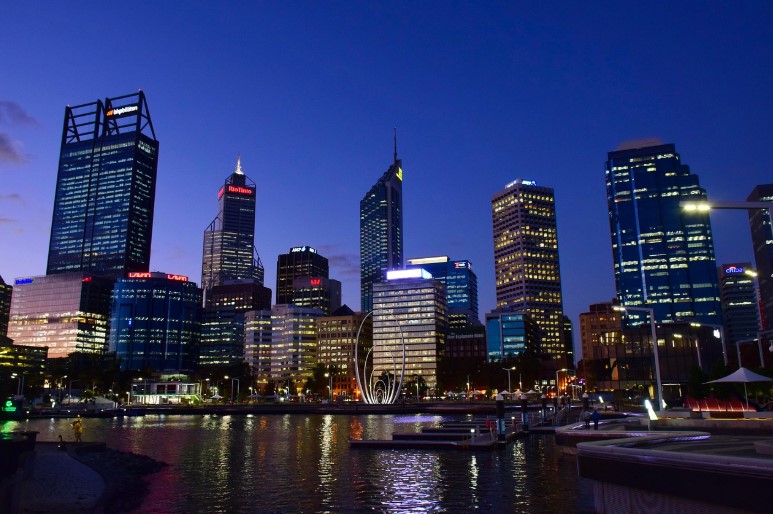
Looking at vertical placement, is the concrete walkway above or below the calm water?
above

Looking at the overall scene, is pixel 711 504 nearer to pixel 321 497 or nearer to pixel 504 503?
pixel 504 503

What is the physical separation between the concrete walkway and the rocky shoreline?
497 millimetres

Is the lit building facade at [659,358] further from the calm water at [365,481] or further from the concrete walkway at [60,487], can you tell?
the concrete walkway at [60,487]

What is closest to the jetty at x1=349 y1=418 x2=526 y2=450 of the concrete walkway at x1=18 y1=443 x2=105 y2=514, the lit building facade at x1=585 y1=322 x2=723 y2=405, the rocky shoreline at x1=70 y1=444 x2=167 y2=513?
the rocky shoreline at x1=70 y1=444 x2=167 y2=513

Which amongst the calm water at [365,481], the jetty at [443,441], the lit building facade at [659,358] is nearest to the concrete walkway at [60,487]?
the calm water at [365,481]

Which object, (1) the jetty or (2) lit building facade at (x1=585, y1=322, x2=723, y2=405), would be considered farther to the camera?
(2) lit building facade at (x1=585, y1=322, x2=723, y2=405)

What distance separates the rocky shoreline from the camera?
2583 centimetres

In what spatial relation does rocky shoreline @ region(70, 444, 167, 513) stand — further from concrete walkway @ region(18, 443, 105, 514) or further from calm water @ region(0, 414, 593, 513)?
calm water @ region(0, 414, 593, 513)

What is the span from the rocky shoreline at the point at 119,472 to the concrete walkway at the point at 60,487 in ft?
1.63

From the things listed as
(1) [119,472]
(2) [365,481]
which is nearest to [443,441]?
(2) [365,481]

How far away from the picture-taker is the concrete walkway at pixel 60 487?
23547mm

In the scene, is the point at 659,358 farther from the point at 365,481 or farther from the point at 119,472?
the point at 119,472

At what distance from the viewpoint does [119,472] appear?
3534cm

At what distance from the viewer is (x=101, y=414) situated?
145 metres
